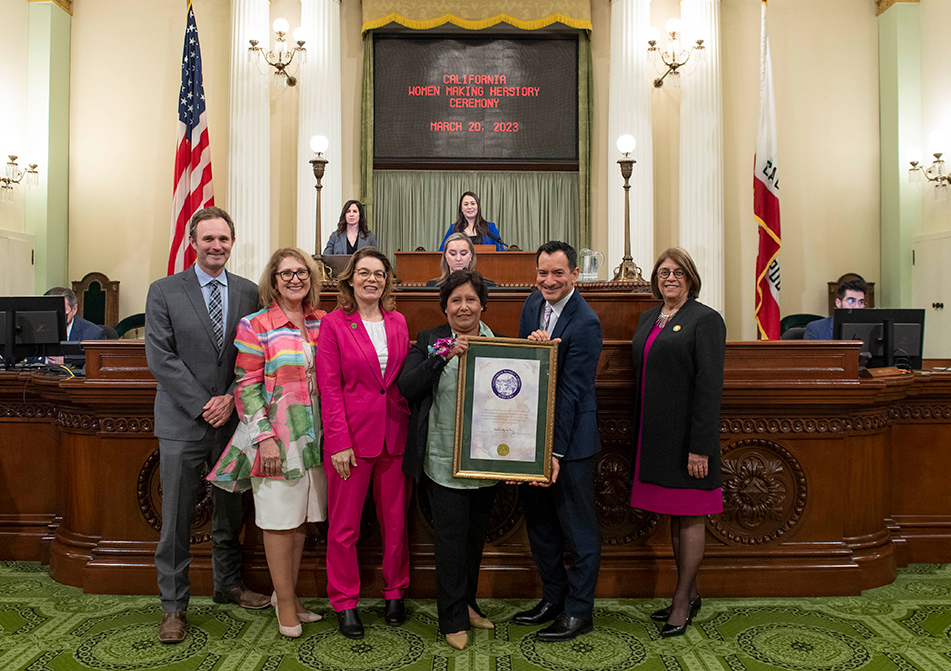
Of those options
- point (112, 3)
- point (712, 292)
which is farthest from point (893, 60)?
point (112, 3)

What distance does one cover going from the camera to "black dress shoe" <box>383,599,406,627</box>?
3.19m

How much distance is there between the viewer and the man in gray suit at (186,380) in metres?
3.05

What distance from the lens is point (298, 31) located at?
8.20 m

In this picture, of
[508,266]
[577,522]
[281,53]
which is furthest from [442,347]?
[281,53]

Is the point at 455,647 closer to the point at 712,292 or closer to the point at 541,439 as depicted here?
the point at 541,439

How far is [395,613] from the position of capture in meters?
3.19

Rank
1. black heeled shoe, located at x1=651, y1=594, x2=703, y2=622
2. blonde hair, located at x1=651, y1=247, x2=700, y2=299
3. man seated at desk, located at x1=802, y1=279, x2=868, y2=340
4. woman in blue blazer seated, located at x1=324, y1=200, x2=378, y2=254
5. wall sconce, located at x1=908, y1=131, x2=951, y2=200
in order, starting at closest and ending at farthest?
blonde hair, located at x1=651, y1=247, x2=700, y2=299
black heeled shoe, located at x1=651, y1=594, x2=703, y2=622
man seated at desk, located at x1=802, y1=279, x2=868, y2=340
woman in blue blazer seated, located at x1=324, y1=200, x2=378, y2=254
wall sconce, located at x1=908, y1=131, x2=951, y2=200

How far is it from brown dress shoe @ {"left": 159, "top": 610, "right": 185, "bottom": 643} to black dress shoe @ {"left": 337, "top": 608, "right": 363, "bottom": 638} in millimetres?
702

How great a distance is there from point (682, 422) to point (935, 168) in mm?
7758

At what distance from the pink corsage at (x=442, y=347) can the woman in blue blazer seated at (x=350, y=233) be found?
3551 millimetres

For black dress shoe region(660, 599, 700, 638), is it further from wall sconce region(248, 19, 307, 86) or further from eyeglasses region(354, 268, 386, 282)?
wall sconce region(248, 19, 307, 86)

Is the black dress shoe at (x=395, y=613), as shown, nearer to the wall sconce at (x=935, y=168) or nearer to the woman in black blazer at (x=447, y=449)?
the woman in black blazer at (x=447, y=449)

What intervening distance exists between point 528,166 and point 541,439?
702cm

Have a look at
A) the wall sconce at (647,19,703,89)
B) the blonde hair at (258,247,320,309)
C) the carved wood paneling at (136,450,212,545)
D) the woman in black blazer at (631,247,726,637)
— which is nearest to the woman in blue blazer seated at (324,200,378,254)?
the carved wood paneling at (136,450,212,545)
